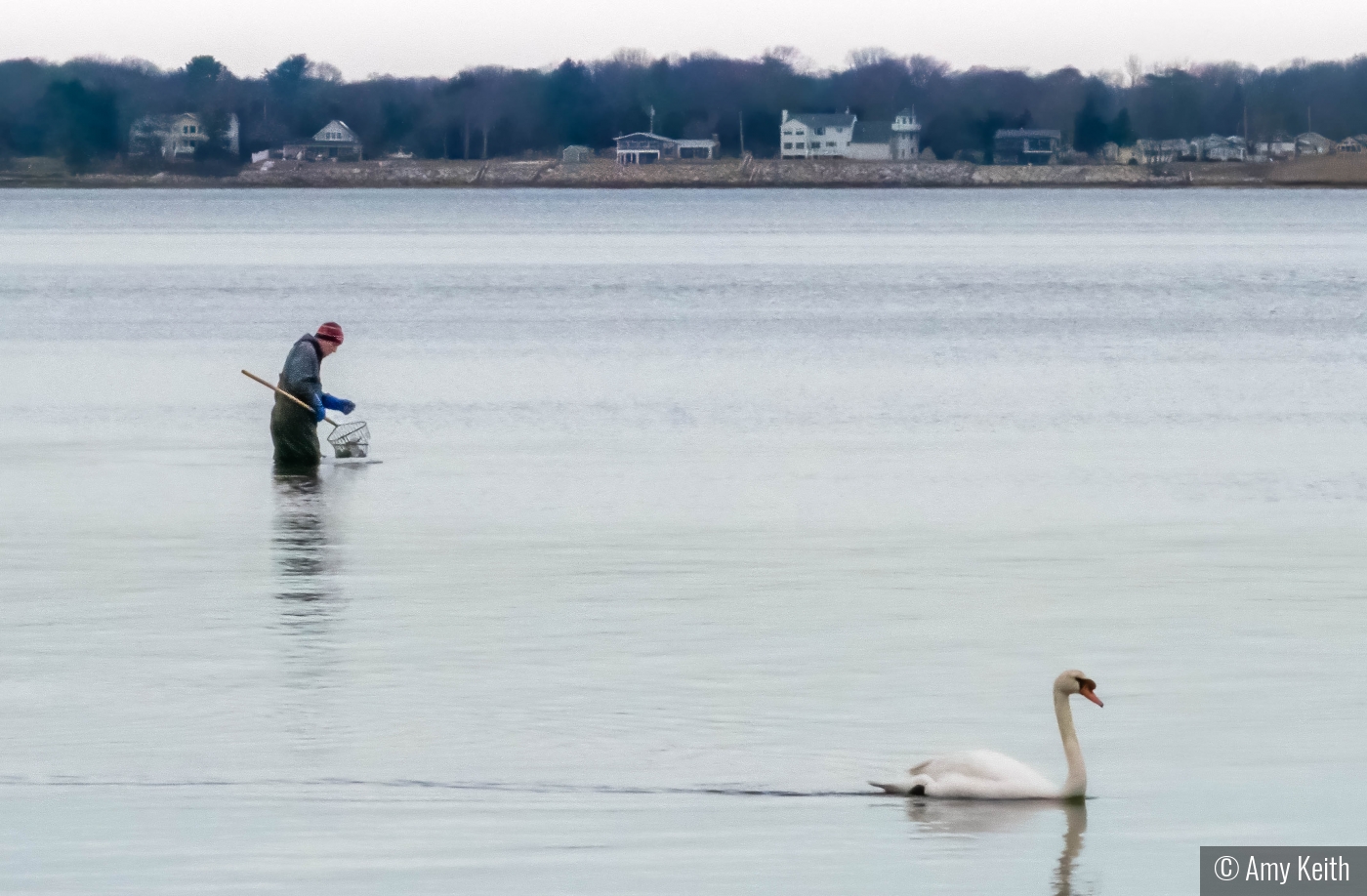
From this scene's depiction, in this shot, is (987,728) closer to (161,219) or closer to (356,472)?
(356,472)

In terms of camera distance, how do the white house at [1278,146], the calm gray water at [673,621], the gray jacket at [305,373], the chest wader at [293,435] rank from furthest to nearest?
the white house at [1278,146]
the chest wader at [293,435]
the gray jacket at [305,373]
the calm gray water at [673,621]

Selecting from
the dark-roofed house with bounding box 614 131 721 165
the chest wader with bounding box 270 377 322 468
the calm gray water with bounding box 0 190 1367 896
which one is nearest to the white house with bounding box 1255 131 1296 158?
the dark-roofed house with bounding box 614 131 721 165

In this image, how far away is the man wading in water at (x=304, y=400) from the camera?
1886 cm

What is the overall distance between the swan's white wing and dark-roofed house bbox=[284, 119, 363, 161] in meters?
188

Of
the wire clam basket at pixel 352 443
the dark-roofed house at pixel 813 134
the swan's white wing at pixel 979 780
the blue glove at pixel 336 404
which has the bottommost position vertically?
the wire clam basket at pixel 352 443

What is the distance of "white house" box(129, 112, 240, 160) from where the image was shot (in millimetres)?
185125

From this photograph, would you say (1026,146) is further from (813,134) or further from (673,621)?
(673,621)

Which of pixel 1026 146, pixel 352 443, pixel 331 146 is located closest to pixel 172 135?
pixel 331 146

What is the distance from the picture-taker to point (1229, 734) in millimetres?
10344

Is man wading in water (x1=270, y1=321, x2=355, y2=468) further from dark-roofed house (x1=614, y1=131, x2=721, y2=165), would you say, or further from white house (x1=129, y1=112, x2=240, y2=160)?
dark-roofed house (x1=614, y1=131, x2=721, y2=165)

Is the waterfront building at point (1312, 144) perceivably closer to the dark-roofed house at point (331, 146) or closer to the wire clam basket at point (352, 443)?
the dark-roofed house at point (331, 146)

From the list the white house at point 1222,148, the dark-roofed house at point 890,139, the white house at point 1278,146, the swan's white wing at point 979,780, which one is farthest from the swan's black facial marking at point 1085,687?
the white house at point 1222,148

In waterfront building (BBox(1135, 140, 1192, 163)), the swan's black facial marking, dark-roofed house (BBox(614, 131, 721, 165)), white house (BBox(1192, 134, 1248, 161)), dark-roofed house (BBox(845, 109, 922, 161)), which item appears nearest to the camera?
the swan's black facial marking

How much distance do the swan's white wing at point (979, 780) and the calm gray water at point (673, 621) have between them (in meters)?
0.07
